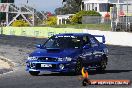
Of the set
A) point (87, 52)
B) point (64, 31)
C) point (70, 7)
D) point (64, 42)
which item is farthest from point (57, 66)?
point (70, 7)

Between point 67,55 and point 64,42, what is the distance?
1149mm

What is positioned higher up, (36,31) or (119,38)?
(119,38)

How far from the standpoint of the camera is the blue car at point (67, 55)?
17.7 m

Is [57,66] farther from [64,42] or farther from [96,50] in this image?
[96,50]

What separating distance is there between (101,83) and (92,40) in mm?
5760

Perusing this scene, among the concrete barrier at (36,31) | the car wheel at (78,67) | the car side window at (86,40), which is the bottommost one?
the concrete barrier at (36,31)

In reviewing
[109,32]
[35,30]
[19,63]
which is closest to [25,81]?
[19,63]

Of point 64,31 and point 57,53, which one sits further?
point 64,31

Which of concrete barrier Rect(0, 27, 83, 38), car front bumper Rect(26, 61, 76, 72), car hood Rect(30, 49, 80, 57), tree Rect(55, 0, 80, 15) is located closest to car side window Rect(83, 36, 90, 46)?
car hood Rect(30, 49, 80, 57)

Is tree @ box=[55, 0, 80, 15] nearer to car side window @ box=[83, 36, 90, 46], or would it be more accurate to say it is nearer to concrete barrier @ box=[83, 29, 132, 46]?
concrete barrier @ box=[83, 29, 132, 46]

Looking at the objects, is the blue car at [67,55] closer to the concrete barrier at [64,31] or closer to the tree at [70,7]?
the concrete barrier at [64,31]

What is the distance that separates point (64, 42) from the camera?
61.7 feet

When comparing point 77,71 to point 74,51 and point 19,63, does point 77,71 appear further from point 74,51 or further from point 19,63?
point 19,63

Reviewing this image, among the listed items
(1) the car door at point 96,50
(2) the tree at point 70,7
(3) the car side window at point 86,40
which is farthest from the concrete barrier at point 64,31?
(2) the tree at point 70,7
